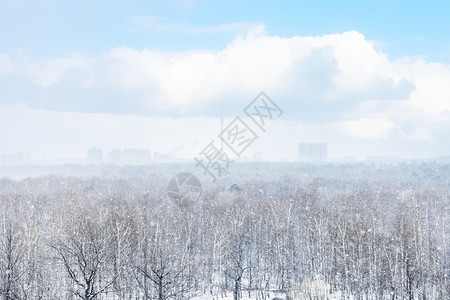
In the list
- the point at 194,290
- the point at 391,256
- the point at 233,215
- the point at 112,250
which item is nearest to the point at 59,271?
the point at 112,250

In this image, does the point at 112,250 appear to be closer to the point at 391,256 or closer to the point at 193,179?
the point at 391,256

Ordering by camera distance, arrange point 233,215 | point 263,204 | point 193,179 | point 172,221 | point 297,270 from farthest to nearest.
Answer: point 193,179 → point 263,204 → point 233,215 → point 172,221 → point 297,270

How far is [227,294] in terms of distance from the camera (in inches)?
1524

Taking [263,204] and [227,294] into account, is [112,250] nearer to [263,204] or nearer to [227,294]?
[227,294]

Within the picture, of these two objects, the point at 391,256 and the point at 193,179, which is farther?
the point at 193,179

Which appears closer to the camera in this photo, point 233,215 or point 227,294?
point 227,294

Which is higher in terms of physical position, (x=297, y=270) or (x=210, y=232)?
(x=210, y=232)

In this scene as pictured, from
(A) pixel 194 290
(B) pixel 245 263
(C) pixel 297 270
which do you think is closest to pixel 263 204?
(B) pixel 245 263

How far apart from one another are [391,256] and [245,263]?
18.8 m

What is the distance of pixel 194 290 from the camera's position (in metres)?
38.0

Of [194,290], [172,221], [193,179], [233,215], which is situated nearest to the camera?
[194,290]

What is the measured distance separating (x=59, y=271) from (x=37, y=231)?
20.2 ft

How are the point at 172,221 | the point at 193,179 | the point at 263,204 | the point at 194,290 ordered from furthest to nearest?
the point at 193,179 < the point at 263,204 < the point at 172,221 < the point at 194,290

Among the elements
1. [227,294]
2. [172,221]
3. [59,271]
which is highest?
[172,221]
